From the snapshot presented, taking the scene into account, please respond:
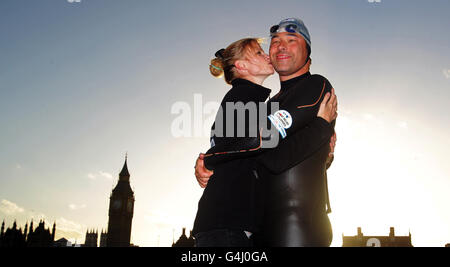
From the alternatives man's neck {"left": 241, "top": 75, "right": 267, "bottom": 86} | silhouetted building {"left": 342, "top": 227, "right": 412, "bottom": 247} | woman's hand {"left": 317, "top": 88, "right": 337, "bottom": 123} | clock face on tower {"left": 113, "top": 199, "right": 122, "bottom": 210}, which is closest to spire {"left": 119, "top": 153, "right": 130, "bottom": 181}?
clock face on tower {"left": 113, "top": 199, "right": 122, "bottom": 210}

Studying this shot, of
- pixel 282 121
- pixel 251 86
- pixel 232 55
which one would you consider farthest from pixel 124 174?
pixel 282 121

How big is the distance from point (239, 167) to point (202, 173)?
66 centimetres

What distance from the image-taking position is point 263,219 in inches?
157

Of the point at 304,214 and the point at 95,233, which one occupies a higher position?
the point at 95,233

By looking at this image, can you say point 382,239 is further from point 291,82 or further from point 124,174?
point 124,174

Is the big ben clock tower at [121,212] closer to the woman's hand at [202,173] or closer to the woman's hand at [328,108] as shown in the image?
the woman's hand at [202,173]

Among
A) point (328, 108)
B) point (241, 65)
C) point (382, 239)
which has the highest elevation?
point (382, 239)

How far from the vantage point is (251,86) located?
435 centimetres

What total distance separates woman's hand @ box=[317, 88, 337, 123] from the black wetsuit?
1.9 inches

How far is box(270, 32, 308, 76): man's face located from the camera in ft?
14.9
